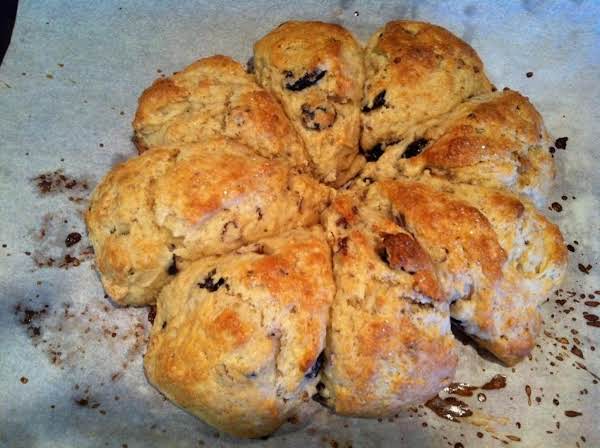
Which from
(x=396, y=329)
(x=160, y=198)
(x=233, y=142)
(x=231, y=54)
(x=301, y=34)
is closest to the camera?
(x=396, y=329)

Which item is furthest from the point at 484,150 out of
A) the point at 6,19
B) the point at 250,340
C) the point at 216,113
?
the point at 6,19

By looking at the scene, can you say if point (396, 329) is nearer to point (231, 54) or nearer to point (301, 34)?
point (301, 34)

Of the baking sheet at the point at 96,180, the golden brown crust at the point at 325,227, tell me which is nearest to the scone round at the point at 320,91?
the golden brown crust at the point at 325,227

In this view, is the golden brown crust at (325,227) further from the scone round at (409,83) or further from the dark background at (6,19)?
the dark background at (6,19)

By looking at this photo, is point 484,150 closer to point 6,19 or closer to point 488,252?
point 488,252

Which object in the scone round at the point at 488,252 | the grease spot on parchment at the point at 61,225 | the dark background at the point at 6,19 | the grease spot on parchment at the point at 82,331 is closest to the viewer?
the scone round at the point at 488,252

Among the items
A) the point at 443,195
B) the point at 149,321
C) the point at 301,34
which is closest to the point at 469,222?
the point at 443,195
